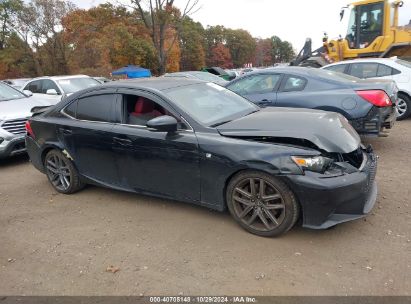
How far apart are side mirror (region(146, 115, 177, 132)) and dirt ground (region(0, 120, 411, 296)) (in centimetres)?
106

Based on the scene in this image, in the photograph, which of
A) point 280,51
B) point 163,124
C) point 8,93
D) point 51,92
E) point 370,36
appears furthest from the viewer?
point 280,51

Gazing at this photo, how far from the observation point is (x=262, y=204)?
11.5ft

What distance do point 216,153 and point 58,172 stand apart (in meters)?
2.65

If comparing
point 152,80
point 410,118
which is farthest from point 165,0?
point 152,80

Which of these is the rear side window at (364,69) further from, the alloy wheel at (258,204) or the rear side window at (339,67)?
the alloy wheel at (258,204)

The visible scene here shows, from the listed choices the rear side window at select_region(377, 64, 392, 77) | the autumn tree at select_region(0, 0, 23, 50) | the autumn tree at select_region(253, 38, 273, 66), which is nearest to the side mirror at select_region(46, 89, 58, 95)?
the rear side window at select_region(377, 64, 392, 77)

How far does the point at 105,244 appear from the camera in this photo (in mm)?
3721

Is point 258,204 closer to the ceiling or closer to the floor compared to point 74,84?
closer to the floor

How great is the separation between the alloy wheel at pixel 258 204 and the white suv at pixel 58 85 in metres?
6.94

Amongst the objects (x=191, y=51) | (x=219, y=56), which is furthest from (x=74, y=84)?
(x=219, y=56)

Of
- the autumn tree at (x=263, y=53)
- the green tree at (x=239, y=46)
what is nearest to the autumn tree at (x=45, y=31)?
the green tree at (x=239, y=46)

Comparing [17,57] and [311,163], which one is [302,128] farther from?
[17,57]

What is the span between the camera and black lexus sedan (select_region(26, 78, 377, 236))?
3.31 meters

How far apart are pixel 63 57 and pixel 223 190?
119 feet
